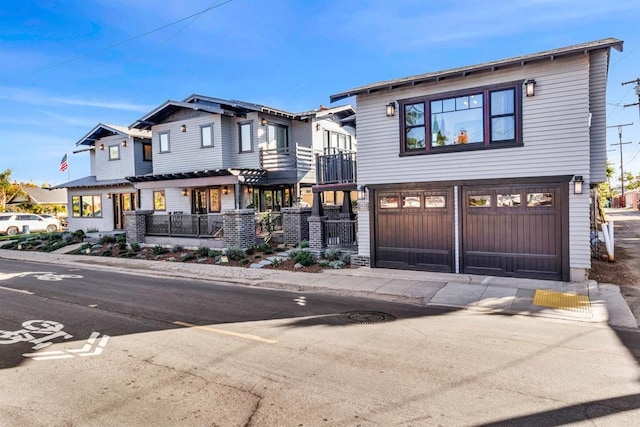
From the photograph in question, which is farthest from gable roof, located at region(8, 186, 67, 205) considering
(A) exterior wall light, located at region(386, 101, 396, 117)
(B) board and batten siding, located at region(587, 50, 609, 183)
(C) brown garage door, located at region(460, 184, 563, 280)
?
(B) board and batten siding, located at region(587, 50, 609, 183)

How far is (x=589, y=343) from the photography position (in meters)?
6.41

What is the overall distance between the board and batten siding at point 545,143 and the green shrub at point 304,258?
434cm

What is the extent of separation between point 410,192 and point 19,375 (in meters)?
10.5

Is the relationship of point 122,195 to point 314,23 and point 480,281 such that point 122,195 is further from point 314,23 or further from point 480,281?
point 480,281

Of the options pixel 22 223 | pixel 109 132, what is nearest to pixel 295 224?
pixel 109 132

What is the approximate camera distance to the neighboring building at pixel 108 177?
26.1 meters

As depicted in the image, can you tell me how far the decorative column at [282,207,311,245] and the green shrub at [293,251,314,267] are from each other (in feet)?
8.23

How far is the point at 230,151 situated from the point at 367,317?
15.3 metres

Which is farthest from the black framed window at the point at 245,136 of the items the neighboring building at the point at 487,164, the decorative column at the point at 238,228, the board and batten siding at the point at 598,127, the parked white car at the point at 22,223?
the parked white car at the point at 22,223

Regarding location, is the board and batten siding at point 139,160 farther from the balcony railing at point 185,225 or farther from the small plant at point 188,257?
the small plant at point 188,257

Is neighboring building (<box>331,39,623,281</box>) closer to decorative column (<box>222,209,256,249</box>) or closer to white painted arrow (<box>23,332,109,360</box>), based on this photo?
decorative column (<box>222,209,256,249</box>)

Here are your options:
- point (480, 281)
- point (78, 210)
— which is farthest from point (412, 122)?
point (78, 210)

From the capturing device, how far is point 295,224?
17344 millimetres

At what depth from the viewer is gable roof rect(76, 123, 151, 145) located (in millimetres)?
25828
